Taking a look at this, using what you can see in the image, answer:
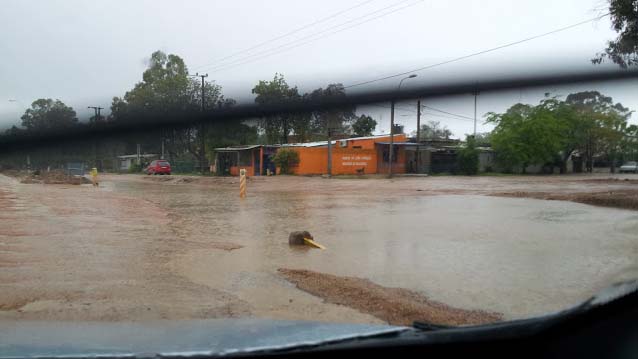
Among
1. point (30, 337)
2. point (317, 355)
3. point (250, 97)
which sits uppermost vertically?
point (250, 97)

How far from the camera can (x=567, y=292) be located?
21.9 feet

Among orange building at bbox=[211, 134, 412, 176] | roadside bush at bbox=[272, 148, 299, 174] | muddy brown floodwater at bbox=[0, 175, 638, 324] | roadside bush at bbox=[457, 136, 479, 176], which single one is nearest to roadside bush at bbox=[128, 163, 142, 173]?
orange building at bbox=[211, 134, 412, 176]

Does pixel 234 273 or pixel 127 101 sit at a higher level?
pixel 127 101

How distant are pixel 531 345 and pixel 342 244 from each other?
890cm

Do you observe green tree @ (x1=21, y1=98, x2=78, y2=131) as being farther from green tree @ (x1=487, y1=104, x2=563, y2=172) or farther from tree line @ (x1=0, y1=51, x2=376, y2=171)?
green tree @ (x1=487, y1=104, x2=563, y2=172)

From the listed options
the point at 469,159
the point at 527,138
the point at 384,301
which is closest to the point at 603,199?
the point at 384,301

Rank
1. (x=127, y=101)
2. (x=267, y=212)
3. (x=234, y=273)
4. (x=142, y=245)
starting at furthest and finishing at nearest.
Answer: (x=267, y=212) < (x=142, y=245) < (x=234, y=273) < (x=127, y=101)

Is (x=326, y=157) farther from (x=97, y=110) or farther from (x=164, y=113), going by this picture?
(x=97, y=110)

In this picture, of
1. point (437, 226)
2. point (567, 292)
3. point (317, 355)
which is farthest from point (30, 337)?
point (437, 226)

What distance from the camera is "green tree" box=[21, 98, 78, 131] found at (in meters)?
5.34

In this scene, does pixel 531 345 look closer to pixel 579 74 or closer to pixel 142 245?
pixel 579 74

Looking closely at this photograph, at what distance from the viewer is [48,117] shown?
18.6 feet

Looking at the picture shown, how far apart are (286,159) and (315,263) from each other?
1294 inches

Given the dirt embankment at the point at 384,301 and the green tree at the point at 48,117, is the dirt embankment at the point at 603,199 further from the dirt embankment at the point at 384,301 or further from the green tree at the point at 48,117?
the green tree at the point at 48,117
